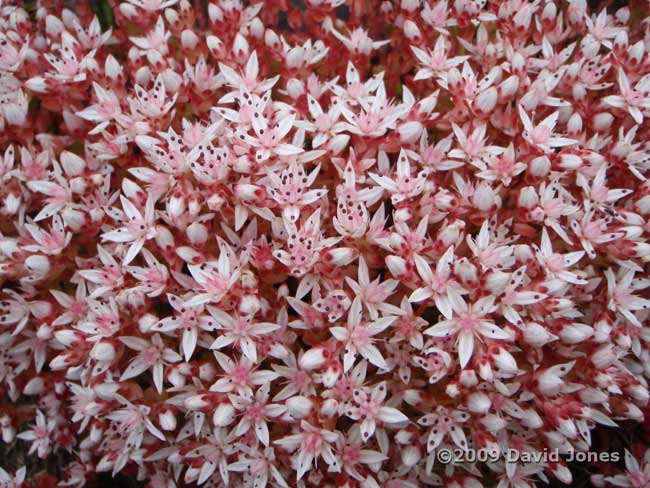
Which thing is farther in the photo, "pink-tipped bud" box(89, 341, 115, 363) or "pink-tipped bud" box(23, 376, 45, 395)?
"pink-tipped bud" box(23, 376, 45, 395)

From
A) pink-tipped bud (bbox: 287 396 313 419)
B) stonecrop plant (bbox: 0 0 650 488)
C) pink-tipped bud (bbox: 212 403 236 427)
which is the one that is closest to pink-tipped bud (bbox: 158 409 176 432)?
stonecrop plant (bbox: 0 0 650 488)

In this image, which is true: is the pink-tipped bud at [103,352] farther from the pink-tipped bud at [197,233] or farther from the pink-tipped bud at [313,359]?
the pink-tipped bud at [313,359]

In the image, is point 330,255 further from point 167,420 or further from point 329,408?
point 167,420

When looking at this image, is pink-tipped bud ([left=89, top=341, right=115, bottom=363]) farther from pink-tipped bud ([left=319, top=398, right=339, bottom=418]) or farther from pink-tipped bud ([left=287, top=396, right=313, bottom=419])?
pink-tipped bud ([left=319, top=398, right=339, bottom=418])

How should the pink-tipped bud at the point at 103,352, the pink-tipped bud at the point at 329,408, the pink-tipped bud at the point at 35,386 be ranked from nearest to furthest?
the pink-tipped bud at the point at 329,408 → the pink-tipped bud at the point at 103,352 → the pink-tipped bud at the point at 35,386

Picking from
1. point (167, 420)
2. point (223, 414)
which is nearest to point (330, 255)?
point (223, 414)

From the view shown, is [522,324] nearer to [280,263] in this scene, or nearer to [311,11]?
[280,263]

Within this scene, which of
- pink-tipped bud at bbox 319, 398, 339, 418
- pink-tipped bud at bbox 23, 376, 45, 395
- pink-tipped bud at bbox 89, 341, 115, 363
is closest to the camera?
pink-tipped bud at bbox 319, 398, 339, 418

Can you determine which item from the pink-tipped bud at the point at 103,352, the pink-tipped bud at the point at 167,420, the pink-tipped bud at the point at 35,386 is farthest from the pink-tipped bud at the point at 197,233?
the pink-tipped bud at the point at 35,386
